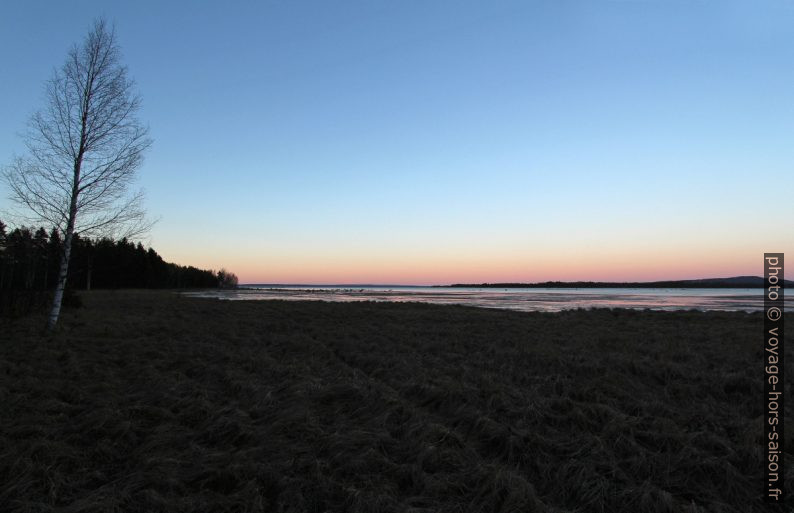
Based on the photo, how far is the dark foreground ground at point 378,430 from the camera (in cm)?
395

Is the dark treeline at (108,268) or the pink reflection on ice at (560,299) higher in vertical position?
the dark treeline at (108,268)

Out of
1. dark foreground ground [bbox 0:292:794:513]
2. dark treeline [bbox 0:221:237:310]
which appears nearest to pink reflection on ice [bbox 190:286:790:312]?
dark treeline [bbox 0:221:237:310]

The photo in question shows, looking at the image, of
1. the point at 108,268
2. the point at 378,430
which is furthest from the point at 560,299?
the point at 108,268

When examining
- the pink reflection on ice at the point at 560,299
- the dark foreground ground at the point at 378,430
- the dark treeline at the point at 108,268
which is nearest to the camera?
the dark foreground ground at the point at 378,430

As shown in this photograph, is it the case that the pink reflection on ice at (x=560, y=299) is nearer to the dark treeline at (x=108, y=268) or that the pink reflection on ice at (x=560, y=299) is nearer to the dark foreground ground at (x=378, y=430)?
the dark treeline at (x=108, y=268)

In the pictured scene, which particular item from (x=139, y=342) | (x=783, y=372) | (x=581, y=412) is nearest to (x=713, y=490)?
(x=581, y=412)

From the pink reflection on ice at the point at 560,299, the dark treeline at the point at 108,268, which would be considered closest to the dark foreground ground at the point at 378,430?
the pink reflection on ice at the point at 560,299

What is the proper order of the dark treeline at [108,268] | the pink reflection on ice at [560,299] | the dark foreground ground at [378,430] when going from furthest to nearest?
the dark treeline at [108,268], the pink reflection on ice at [560,299], the dark foreground ground at [378,430]

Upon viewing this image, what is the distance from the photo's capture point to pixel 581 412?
6074 millimetres

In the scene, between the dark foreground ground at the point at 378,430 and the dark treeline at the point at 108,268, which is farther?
the dark treeline at the point at 108,268

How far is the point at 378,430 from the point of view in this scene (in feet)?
18.0

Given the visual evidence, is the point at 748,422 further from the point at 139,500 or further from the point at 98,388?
the point at 98,388

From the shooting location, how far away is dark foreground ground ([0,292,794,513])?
395 cm

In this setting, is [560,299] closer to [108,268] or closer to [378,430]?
[378,430]
